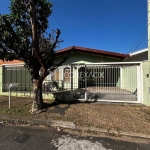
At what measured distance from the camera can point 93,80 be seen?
9266 millimetres

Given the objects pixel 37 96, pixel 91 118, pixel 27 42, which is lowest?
pixel 91 118

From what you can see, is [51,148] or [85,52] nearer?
[51,148]

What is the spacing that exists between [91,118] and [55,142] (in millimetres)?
1861

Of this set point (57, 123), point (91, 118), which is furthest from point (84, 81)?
point (57, 123)

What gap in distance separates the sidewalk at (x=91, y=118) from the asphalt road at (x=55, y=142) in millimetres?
457

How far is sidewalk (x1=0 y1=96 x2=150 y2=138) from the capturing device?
410 cm

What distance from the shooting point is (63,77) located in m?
9.47

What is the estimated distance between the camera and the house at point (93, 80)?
22.5 ft

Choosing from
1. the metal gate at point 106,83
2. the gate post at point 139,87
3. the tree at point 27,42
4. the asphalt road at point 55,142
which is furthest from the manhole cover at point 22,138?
A: the gate post at point 139,87

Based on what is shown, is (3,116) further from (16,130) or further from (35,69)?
(35,69)

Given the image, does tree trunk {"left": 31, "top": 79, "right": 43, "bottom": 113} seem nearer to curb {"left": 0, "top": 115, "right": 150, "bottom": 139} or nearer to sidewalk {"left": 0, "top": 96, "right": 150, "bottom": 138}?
sidewalk {"left": 0, "top": 96, "right": 150, "bottom": 138}

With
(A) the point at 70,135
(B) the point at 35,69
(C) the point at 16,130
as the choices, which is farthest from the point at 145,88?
(C) the point at 16,130

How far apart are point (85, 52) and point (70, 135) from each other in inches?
367

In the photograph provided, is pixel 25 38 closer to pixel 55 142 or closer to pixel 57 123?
pixel 57 123
